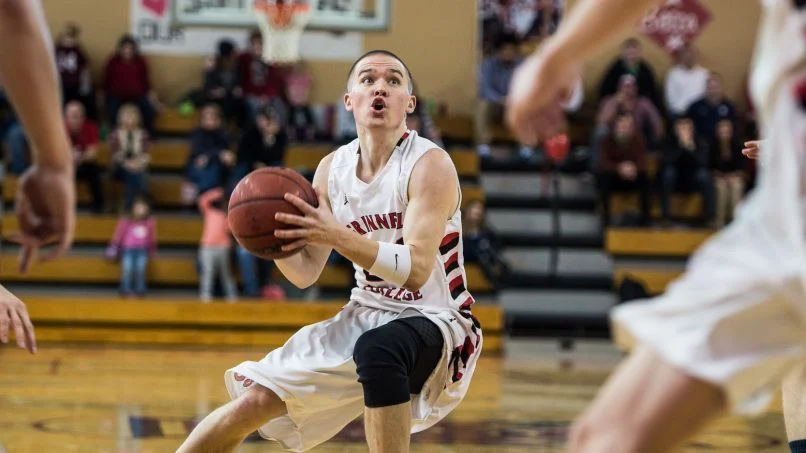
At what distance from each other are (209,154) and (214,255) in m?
1.48

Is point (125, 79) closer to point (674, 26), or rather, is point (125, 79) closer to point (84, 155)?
point (84, 155)

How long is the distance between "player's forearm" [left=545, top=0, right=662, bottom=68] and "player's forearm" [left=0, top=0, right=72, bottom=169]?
94 cm

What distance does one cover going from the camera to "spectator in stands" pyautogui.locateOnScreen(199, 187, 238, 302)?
516 inches

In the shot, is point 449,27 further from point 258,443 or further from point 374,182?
point 374,182

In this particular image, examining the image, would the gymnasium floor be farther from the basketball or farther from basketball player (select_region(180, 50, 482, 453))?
the basketball

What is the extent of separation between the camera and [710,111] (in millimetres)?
15625

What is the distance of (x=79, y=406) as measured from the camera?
7.73 m

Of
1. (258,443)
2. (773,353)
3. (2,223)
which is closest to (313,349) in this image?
(258,443)

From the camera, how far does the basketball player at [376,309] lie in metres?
4.30

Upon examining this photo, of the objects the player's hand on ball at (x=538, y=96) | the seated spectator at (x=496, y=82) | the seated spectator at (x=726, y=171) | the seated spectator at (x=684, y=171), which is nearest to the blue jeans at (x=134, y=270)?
the seated spectator at (x=496, y=82)

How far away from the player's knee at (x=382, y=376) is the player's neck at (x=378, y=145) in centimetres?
88

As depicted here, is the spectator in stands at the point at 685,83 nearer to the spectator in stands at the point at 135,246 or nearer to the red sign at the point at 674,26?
the red sign at the point at 674,26

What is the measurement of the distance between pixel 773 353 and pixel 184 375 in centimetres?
772

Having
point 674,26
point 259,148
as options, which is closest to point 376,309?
point 259,148
